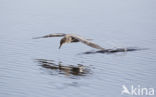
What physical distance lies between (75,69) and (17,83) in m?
2.80

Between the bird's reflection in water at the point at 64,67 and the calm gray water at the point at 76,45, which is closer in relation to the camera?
the calm gray water at the point at 76,45

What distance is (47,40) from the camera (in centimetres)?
2269

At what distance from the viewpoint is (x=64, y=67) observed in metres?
18.1

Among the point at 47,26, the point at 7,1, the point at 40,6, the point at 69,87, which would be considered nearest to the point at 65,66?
the point at 69,87

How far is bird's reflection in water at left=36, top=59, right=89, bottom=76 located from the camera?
17.5 meters

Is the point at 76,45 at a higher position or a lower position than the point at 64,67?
higher

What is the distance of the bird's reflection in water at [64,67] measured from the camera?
17.5 meters

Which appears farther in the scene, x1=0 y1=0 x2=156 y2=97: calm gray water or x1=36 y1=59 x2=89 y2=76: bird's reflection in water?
x1=36 y1=59 x2=89 y2=76: bird's reflection in water

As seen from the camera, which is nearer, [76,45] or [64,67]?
[64,67]

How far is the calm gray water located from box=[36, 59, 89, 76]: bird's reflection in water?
0.22 meters

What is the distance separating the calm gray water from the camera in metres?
15.8

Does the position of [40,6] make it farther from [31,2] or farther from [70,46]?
[70,46]

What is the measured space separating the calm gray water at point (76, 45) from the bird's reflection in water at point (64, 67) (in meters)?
0.22

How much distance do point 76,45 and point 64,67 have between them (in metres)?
3.69
